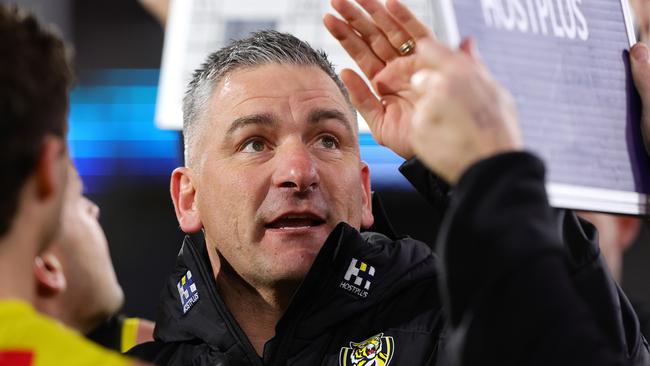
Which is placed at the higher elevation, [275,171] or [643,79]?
[643,79]

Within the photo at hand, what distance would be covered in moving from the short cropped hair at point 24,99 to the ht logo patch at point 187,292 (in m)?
0.94

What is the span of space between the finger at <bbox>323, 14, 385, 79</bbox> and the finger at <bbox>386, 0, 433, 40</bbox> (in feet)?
0.52

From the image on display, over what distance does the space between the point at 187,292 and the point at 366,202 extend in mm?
487

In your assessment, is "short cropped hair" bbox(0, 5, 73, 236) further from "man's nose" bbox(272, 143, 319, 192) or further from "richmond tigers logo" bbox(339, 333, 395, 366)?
"richmond tigers logo" bbox(339, 333, 395, 366)

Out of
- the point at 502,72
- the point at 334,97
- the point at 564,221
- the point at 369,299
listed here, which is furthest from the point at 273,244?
the point at 502,72

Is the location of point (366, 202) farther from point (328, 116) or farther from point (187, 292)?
point (187, 292)

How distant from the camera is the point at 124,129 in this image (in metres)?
5.10

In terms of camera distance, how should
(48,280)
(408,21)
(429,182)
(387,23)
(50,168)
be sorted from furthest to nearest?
1. (429,182)
2. (387,23)
3. (408,21)
4. (48,280)
5. (50,168)

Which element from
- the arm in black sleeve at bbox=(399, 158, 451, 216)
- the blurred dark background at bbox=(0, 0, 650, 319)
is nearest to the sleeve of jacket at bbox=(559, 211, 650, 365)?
the arm in black sleeve at bbox=(399, 158, 451, 216)

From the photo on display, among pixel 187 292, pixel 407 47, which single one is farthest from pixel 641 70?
pixel 187 292

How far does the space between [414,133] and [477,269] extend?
0.21m

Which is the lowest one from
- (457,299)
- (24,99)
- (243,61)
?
(457,299)

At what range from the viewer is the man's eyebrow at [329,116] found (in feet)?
7.57

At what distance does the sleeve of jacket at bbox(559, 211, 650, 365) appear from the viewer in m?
1.87
